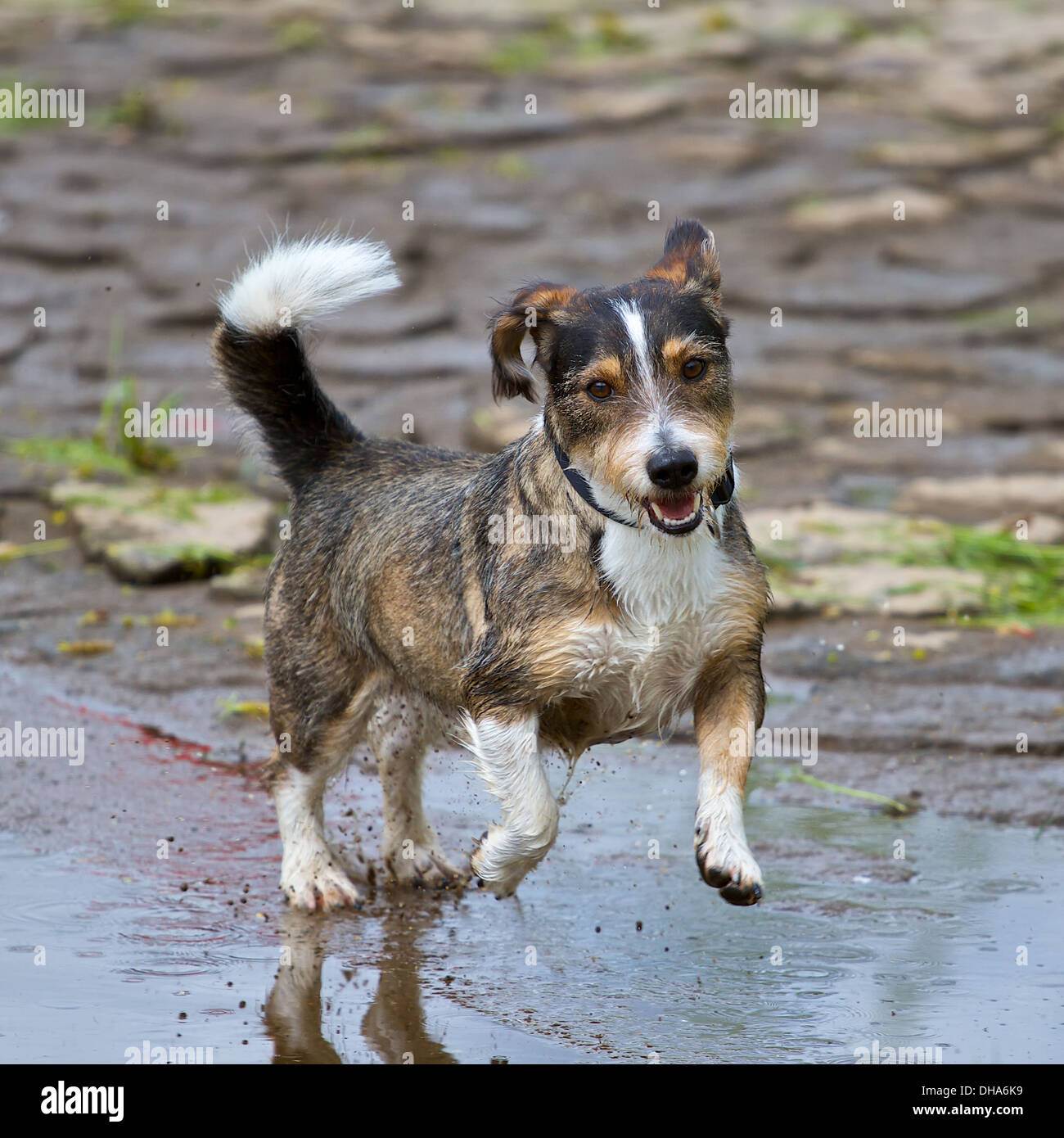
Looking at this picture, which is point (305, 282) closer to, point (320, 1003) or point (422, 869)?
point (422, 869)

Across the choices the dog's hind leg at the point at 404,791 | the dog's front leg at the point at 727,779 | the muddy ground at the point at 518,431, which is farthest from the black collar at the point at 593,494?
the dog's hind leg at the point at 404,791

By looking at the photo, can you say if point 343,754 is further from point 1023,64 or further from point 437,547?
point 1023,64

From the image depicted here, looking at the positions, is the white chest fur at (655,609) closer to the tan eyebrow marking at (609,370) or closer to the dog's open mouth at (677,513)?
the dog's open mouth at (677,513)

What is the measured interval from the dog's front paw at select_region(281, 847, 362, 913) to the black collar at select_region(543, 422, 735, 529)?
1700 mm

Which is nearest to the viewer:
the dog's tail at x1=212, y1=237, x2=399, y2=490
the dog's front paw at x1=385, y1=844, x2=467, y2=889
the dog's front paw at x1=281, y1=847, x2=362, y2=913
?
the dog's front paw at x1=281, y1=847, x2=362, y2=913

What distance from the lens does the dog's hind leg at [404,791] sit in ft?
19.2

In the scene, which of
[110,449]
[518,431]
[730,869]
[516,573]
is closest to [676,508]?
[516,573]

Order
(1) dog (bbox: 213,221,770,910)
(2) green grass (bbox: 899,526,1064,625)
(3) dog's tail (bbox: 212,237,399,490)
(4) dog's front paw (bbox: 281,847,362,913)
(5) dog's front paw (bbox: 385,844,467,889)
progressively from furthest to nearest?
(2) green grass (bbox: 899,526,1064,625) → (5) dog's front paw (bbox: 385,844,467,889) → (3) dog's tail (bbox: 212,237,399,490) → (4) dog's front paw (bbox: 281,847,362,913) → (1) dog (bbox: 213,221,770,910)

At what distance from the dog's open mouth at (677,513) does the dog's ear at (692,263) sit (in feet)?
2.31

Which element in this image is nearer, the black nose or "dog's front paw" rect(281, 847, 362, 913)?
the black nose

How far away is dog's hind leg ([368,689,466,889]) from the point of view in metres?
5.86

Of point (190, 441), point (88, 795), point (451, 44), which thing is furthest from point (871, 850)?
point (451, 44)

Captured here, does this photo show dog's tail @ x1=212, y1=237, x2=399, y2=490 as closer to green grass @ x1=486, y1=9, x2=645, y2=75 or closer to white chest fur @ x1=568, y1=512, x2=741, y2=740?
white chest fur @ x1=568, y1=512, x2=741, y2=740

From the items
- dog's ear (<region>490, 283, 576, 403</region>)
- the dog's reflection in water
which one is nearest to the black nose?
dog's ear (<region>490, 283, 576, 403</region>)
